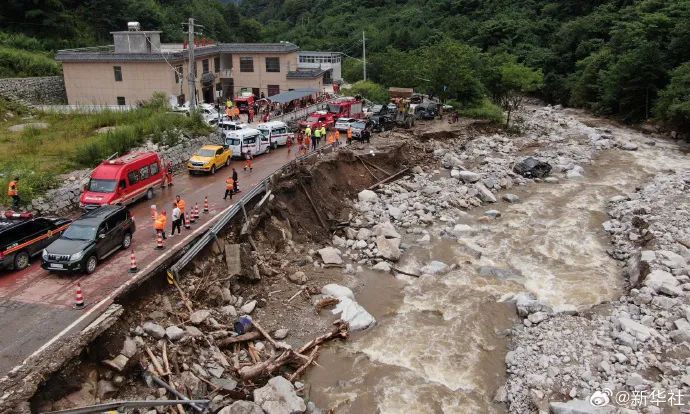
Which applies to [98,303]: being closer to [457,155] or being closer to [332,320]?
[332,320]

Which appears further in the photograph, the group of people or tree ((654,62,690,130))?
tree ((654,62,690,130))

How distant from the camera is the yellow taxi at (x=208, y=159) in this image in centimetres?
2694

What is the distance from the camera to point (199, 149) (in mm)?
29609

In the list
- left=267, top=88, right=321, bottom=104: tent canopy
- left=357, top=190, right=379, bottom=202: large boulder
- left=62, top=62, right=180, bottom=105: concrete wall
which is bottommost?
left=357, top=190, right=379, bottom=202: large boulder

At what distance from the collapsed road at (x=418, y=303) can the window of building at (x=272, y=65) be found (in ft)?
70.7

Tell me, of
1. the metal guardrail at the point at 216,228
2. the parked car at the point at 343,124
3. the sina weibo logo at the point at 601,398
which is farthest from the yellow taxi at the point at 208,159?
the sina weibo logo at the point at 601,398

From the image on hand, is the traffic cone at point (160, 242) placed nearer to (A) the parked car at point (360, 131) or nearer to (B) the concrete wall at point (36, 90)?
(A) the parked car at point (360, 131)

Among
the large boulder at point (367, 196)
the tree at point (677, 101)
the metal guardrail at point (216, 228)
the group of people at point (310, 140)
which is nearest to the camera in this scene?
the metal guardrail at point (216, 228)

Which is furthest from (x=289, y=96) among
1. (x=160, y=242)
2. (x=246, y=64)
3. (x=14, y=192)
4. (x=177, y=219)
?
(x=160, y=242)

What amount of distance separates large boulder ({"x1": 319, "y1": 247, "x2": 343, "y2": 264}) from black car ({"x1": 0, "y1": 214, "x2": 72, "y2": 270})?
32.3 ft

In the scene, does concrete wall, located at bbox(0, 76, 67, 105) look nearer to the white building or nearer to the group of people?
the group of people

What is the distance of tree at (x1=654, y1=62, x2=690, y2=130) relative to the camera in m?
40.5

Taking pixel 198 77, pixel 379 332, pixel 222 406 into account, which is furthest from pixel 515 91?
pixel 222 406

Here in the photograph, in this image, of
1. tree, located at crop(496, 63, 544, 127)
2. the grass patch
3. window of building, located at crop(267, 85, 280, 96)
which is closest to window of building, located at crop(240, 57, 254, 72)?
window of building, located at crop(267, 85, 280, 96)
